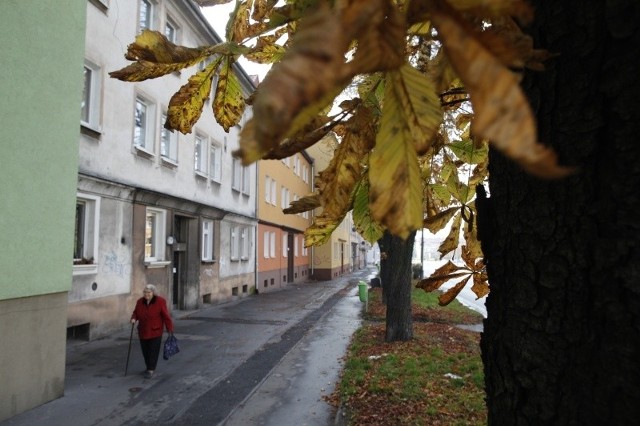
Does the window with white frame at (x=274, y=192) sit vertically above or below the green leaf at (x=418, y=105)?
above

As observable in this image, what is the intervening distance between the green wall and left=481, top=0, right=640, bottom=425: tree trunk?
6.53 meters

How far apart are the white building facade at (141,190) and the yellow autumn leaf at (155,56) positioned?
836 cm

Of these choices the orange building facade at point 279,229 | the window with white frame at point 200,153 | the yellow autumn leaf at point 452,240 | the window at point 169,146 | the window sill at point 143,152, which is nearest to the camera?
the yellow autumn leaf at point 452,240

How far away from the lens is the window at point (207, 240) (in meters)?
19.3

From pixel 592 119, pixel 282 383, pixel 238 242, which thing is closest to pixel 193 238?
pixel 238 242

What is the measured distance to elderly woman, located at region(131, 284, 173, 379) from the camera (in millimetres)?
8672

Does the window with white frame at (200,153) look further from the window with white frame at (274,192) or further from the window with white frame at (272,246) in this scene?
the window with white frame at (274,192)

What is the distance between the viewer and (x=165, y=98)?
15312 millimetres

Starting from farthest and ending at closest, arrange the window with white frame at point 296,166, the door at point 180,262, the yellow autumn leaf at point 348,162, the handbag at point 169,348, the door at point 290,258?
the window with white frame at point 296,166 < the door at point 290,258 < the door at point 180,262 < the handbag at point 169,348 < the yellow autumn leaf at point 348,162

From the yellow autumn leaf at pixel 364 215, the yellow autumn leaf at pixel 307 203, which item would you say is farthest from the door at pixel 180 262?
the yellow autumn leaf at pixel 307 203

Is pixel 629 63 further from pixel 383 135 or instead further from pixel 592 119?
pixel 383 135

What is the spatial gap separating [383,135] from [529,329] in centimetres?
69

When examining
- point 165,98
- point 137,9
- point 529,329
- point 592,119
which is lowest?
point 529,329

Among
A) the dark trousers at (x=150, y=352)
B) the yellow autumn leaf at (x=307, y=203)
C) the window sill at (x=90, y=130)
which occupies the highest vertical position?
the window sill at (x=90, y=130)
